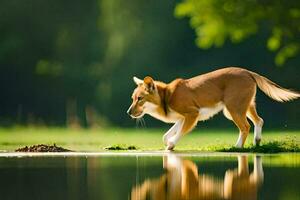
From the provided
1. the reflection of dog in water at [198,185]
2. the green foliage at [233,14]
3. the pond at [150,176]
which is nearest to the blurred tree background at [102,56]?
the green foliage at [233,14]

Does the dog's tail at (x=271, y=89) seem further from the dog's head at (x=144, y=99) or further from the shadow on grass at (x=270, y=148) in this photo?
the dog's head at (x=144, y=99)

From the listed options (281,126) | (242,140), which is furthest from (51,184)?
(281,126)

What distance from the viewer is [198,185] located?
32.5 ft

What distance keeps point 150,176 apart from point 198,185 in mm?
1102

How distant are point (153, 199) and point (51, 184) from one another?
187 cm

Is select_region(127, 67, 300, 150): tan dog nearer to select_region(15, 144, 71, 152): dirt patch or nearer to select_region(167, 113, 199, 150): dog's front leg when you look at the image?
select_region(167, 113, 199, 150): dog's front leg

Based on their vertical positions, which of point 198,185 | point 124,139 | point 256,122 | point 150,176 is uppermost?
point 124,139

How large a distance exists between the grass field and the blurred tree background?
352 centimetres

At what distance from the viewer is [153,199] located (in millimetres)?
8742

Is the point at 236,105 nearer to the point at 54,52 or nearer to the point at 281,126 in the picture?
the point at 281,126

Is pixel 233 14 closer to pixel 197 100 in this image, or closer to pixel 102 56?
pixel 197 100

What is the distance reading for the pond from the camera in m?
9.27

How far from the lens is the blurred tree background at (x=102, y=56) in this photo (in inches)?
1063

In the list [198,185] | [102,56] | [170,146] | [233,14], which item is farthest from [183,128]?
[102,56]
